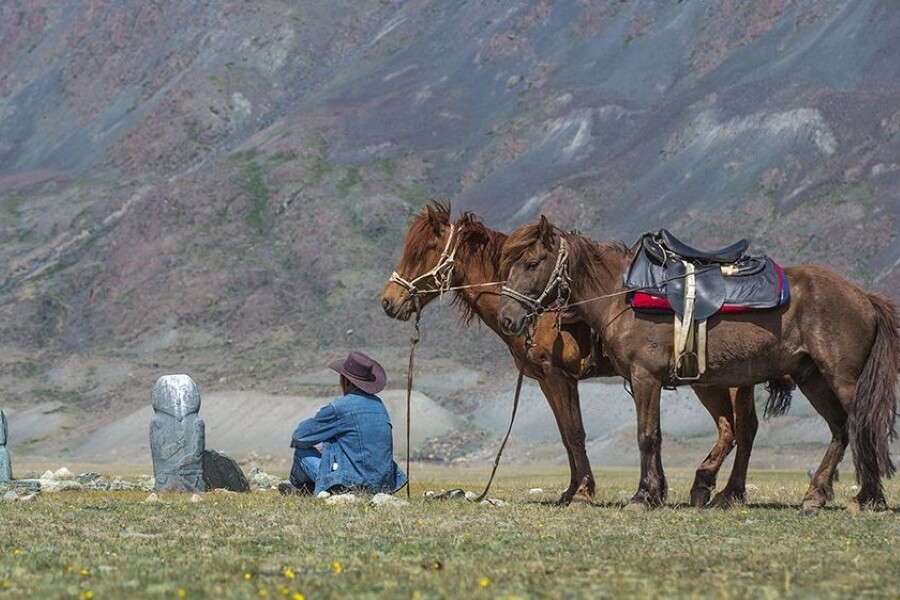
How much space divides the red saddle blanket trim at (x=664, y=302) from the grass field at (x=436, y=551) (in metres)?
2.10

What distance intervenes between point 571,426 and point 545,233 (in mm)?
2309

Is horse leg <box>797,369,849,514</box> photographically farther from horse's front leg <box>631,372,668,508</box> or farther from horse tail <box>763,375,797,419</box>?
horse's front leg <box>631,372,668,508</box>

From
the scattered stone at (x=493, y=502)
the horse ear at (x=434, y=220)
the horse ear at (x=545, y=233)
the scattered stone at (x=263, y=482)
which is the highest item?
the horse ear at (x=434, y=220)

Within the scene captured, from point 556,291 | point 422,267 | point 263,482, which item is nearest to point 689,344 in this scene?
point 556,291

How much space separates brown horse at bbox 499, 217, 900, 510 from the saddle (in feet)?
0.50

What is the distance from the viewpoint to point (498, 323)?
18.0m

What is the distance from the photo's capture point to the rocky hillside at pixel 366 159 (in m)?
89.6

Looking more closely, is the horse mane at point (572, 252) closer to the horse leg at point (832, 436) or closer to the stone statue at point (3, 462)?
the horse leg at point (832, 436)

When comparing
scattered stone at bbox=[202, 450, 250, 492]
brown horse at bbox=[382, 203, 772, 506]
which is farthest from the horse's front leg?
scattered stone at bbox=[202, 450, 250, 492]

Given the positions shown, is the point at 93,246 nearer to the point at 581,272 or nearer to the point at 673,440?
the point at 673,440

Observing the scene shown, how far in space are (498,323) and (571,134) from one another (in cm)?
9578

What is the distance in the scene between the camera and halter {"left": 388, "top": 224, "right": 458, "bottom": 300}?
18.5 m

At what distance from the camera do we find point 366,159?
120 m

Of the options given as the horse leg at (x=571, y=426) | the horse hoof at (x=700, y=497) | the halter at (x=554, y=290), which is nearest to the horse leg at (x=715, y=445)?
the horse hoof at (x=700, y=497)
